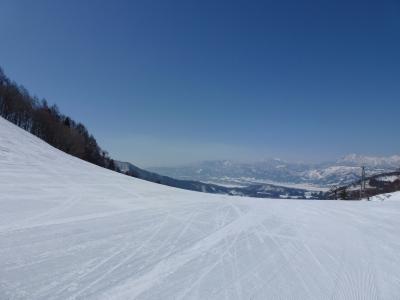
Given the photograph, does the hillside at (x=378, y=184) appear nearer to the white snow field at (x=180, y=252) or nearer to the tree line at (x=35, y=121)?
the tree line at (x=35, y=121)

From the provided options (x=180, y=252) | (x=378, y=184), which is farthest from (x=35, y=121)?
(x=378, y=184)

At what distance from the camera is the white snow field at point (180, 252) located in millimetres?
2994

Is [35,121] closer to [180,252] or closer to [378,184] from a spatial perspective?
[180,252]

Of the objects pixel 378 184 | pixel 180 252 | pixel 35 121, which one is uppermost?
pixel 35 121

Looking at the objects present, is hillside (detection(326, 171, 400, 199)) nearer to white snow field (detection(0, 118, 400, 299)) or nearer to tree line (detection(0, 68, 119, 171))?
tree line (detection(0, 68, 119, 171))

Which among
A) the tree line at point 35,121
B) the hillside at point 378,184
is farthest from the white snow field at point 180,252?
the hillside at point 378,184

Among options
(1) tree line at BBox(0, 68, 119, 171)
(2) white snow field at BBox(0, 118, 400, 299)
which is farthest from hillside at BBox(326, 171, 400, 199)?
(2) white snow field at BBox(0, 118, 400, 299)

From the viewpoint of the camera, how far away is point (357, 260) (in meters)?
4.37

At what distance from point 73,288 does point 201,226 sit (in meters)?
3.37

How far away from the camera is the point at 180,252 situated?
4145 mm

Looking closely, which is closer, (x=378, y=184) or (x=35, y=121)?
(x=35, y=121)

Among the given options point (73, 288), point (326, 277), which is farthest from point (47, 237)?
point (326, 277)

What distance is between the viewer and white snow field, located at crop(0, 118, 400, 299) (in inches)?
118

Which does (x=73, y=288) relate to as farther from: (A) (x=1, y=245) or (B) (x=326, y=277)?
(B) (x=326, y=277)
